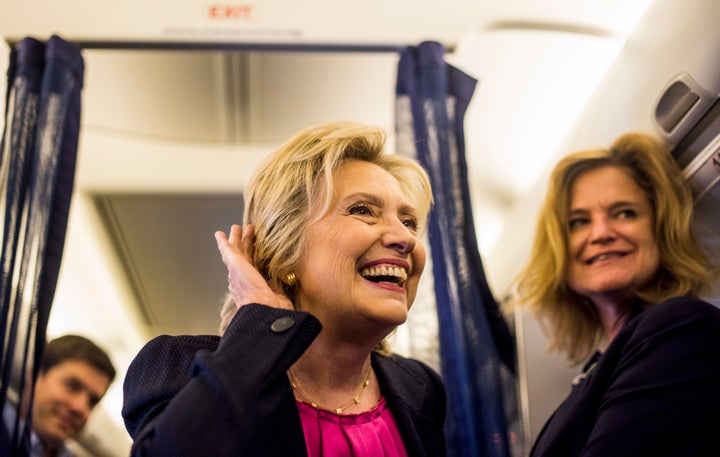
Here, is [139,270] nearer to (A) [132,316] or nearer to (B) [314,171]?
(A) [132,316]

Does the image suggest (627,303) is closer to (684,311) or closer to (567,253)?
(567,253)

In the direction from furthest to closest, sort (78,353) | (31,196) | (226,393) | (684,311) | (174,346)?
(78,353) < (31,196) < (684,311) < (174,346) < (226,393)

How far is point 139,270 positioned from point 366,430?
5.97 feet

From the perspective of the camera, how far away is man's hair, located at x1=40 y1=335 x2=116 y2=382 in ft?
8.52

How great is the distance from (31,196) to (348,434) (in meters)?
1.22

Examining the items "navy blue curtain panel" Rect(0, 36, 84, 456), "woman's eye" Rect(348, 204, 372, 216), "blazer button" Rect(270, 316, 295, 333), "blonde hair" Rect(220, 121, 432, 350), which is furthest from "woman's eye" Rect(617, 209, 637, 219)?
"navy blue curtain panel" Rect(0, 36, 84, 456)

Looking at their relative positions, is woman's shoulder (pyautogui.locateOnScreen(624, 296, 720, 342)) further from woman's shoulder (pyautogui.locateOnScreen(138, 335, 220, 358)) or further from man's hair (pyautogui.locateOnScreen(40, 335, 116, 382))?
man's hair (pyautogui.locateOnScreen(40, 335, 116, 382))

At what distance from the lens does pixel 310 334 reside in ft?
4.25

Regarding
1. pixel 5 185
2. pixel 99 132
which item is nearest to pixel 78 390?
pixel 5 185

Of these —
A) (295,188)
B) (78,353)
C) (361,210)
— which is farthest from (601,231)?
(78,353)

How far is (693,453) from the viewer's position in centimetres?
136

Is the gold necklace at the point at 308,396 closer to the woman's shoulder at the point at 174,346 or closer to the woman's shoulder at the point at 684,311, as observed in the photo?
the woman's shoulder at the point at 174,346

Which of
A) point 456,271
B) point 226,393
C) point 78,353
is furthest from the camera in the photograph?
point 78,353

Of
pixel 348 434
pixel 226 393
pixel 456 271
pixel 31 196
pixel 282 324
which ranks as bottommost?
pixel 348 434
